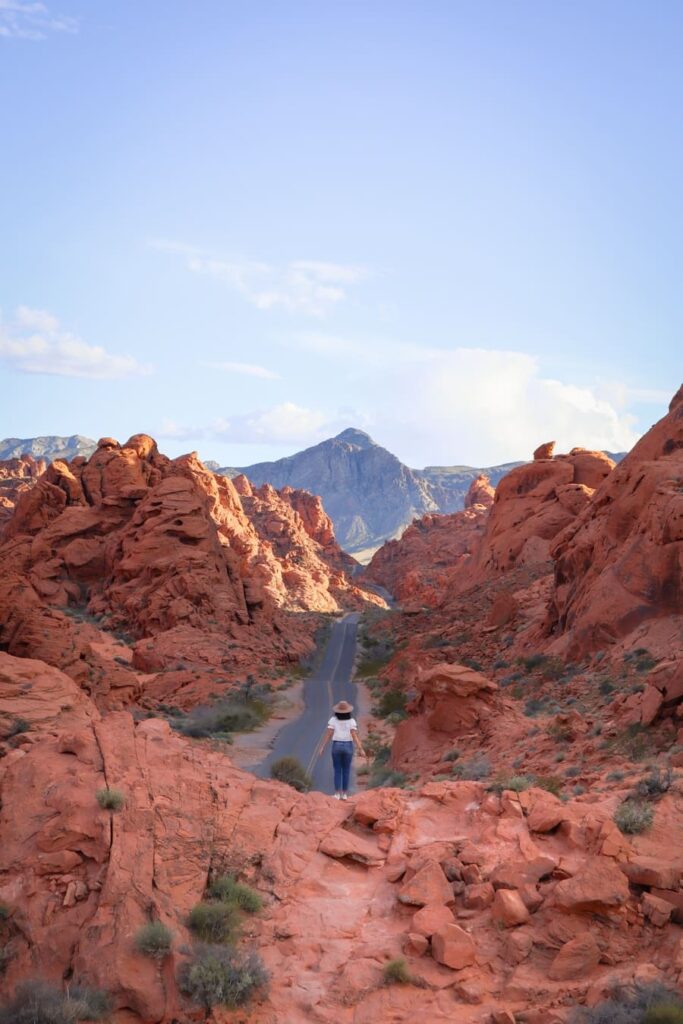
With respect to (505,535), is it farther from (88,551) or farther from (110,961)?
(110,961)

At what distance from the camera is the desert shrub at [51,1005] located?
586cm

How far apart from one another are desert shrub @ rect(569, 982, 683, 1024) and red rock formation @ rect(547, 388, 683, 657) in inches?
500

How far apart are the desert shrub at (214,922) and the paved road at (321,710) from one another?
9895 mm

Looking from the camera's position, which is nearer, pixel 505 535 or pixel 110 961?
pixel 110 961

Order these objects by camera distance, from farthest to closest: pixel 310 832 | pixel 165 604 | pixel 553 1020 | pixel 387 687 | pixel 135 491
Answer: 1. pixel 135 491
2. pixel 165 604
3. pixel 387 687
4. pixel 310 832
5. pixel 553 1020

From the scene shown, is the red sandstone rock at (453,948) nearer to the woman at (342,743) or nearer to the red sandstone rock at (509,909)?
the red sandstone rock at (509,909)

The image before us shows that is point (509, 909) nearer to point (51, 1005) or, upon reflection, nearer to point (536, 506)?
point (51, 1005)

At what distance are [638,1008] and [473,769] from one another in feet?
27.6

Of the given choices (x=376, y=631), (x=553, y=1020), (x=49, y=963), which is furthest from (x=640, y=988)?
(x=376, y=631)

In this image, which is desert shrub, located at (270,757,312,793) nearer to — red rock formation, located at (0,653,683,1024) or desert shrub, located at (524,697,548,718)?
red rock formation, located at (0,653,683,1024)

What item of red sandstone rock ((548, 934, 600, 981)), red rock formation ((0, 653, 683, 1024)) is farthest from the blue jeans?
red sandstone rock ((548, 934, 600, 981))

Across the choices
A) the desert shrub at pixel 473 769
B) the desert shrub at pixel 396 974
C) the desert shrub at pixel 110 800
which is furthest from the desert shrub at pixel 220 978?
the desert shrub at pixel 473 769

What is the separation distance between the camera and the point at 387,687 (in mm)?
37188

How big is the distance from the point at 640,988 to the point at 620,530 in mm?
22820
